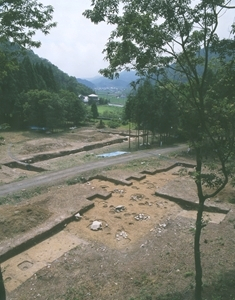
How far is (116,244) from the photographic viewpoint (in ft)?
39.0

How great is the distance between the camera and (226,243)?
10977mm

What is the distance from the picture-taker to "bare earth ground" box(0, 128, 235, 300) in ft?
28.6

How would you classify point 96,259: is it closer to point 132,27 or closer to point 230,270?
point 230,270

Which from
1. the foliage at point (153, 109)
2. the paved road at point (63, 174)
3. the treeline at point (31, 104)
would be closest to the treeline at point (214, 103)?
the paved road at point (63, 174)

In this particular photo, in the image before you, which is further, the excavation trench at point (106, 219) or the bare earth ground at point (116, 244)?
the excavation trench at point (106, 219)

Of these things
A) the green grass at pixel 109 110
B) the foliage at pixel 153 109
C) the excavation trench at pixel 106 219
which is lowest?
the excavation trench at pixel 106 219

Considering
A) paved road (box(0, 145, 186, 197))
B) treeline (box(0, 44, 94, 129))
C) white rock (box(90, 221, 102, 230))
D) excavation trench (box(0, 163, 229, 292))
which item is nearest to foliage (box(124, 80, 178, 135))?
paved road (box(0, 145, 186, 197))

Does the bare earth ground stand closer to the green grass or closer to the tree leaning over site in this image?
the tree leaning over site

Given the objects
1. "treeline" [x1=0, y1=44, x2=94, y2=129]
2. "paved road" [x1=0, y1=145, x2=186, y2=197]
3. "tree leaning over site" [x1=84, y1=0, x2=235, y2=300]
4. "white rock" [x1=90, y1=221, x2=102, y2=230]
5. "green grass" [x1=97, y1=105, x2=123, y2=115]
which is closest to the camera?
"tree leaning over site" [x1=84, y1=0, x2=235, y2=300]

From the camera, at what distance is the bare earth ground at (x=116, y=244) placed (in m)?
8.73

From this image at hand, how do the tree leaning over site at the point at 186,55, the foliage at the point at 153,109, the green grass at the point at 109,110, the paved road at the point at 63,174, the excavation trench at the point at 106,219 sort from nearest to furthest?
the tree leaning over site at the point at 186,55 < the excavation trench at the point at 106,219 < the paved road at the point at 63,174 < the foliage at the point at 153,109 < the green grass at the point at 109,110

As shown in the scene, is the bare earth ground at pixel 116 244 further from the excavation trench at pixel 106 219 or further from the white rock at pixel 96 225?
the white rock at pixel 96 225

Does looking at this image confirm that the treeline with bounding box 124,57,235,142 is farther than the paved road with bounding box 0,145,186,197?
No

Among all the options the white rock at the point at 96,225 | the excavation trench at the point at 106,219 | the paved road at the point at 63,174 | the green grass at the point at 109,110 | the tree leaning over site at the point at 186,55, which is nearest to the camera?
the tree leaning over site at the point at 186,55
